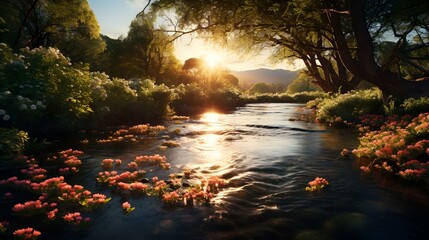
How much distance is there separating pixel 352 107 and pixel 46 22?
31280 millimetres

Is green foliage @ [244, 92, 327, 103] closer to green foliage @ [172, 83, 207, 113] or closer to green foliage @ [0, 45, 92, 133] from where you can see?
green foliage @ [172, 83, 207, 113]

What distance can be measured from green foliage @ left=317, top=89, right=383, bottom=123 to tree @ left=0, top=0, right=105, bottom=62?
79.4 ft

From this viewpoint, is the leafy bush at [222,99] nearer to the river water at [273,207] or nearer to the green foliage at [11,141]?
the green foliage at [11,141]

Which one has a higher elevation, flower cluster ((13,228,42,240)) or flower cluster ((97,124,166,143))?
flower cluster ((13,228,42,240))

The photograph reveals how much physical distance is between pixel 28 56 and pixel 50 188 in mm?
8419

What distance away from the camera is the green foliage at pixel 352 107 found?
54.3 ft

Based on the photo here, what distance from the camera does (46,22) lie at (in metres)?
32.4

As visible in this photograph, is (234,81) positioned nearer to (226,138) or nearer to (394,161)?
(226,138)

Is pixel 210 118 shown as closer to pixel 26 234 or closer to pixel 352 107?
pixel 352 107

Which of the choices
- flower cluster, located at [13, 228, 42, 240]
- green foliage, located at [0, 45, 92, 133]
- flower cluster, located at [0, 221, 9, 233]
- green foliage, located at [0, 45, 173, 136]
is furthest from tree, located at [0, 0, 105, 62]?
flower cluster, located at [13, 228, 42, 240]

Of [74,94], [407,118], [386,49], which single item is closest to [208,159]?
[74,94]

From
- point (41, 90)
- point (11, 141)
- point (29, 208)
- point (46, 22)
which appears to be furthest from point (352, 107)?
point (46, 22)

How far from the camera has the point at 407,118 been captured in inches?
456

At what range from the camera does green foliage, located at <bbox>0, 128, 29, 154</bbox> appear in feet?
30.3
